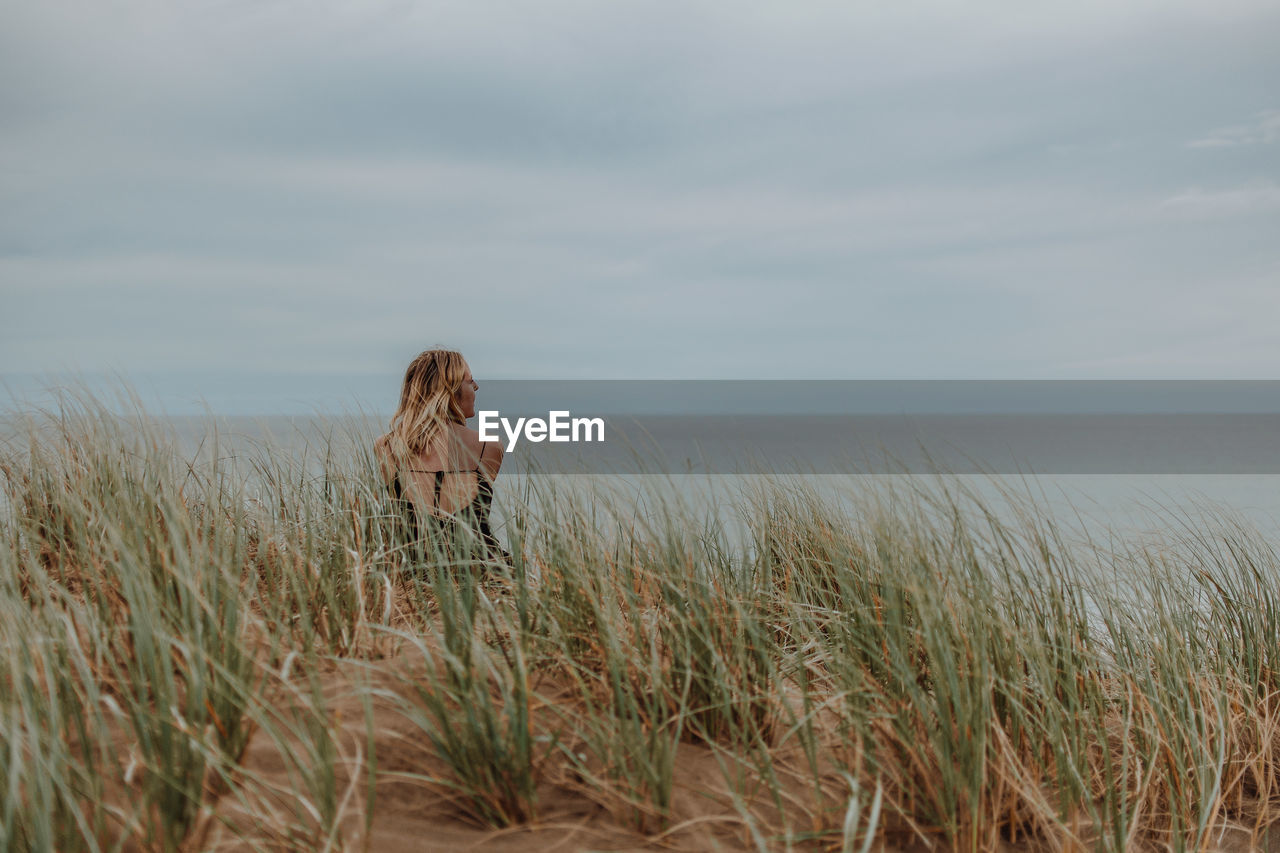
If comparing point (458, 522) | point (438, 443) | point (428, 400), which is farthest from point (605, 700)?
point (428, 400)

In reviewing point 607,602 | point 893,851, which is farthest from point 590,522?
point 893,851

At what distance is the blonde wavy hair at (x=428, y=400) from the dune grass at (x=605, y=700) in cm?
120

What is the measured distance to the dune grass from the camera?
1595 millimetres

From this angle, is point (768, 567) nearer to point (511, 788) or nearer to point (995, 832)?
point (995, 832)

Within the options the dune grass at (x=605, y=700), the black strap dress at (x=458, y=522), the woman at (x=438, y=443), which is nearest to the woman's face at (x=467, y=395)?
the woman at (x=438, y=443)

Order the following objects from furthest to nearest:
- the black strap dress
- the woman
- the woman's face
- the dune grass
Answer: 1. the woman's face
2. the woman
3. the black strap dress
4. the dune grass

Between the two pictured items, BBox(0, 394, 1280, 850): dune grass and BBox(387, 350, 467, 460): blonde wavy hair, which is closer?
BBox(0, 394, 1280, 850): dune grass

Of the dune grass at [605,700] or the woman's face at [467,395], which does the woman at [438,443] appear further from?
the dune grass at [605,700]

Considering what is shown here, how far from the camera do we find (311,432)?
434 cm

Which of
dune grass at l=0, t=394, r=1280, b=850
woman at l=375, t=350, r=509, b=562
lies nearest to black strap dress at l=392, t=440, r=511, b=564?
woman at l=375, t=350, r=509, b=562

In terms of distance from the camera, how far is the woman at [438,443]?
3.85 m

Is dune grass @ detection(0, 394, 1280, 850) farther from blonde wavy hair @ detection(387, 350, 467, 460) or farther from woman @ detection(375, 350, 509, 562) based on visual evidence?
blonde wavy hair @ detection(387, 350, 467, 460)

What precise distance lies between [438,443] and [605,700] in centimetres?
238

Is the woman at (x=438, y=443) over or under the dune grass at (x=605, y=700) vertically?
over
